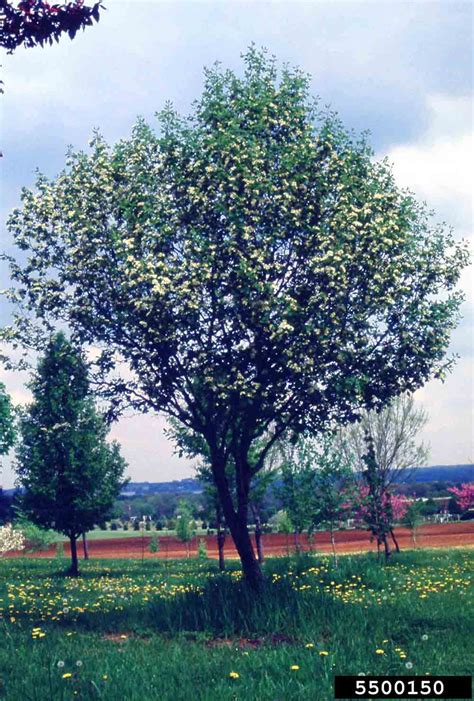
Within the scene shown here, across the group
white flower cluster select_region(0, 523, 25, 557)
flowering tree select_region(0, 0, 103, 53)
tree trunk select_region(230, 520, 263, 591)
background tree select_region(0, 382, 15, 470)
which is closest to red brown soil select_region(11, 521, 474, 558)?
white flower cluster select_region(0, 523, 25, 557)

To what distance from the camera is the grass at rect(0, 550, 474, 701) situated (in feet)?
35.2

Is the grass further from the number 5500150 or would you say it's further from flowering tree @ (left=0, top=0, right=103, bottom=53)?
flowering tree @ (left=0, top=0, right=103, bottom=53)

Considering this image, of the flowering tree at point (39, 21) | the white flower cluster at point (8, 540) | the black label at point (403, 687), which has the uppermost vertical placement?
the flowering tree at point (39, 21)

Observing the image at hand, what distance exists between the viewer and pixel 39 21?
9.77m

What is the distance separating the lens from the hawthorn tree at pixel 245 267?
17219 mm

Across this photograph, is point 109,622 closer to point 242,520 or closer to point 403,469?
point 242,520

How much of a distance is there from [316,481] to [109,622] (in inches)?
758

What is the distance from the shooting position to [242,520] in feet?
63.5

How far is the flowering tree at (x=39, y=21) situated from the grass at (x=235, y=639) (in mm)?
8701

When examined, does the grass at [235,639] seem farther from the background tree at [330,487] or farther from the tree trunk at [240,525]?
the background tree at [330,487]

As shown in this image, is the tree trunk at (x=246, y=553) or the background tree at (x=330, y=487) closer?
the tree trunk at (x=246, y=553)

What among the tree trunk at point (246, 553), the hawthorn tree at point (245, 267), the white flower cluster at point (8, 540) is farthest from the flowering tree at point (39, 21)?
the white flower cluster at point (8, 540)

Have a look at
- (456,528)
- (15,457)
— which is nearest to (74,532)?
(15,457)

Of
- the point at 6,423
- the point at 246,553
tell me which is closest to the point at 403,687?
the point at 246,553
